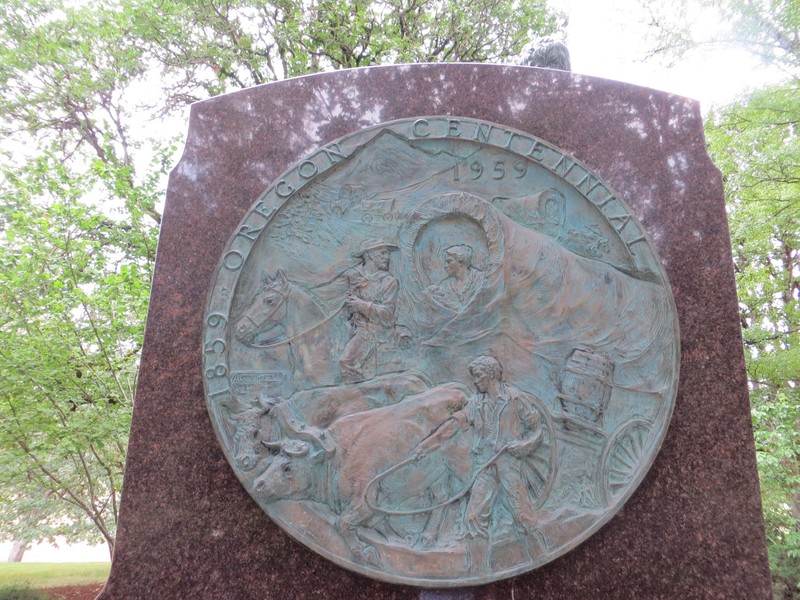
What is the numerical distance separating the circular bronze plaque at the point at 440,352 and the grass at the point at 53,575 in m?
7.79

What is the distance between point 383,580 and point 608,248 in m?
2.90

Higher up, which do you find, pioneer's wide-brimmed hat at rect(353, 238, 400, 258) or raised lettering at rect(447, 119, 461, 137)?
raised lettering at rect(447, 119, 461, 137)

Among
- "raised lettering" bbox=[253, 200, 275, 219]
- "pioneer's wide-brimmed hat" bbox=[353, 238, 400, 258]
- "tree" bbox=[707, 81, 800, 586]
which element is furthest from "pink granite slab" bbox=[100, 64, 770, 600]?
"tree" bbox=[707, 81, 800, 586]

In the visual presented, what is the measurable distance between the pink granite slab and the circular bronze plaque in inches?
9.9

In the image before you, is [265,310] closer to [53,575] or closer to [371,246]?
[371,246]

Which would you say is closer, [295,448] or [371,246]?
[295,448]

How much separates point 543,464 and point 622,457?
571mm

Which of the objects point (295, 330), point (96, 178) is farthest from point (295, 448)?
point (96, 178)

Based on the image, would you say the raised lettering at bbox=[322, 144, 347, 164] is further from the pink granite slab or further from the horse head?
the horse head

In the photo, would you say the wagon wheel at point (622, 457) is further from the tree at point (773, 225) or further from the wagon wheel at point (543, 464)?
the tree at point (773, 225)

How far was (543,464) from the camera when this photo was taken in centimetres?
338

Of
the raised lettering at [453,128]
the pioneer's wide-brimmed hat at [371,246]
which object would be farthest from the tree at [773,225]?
the pioneer's wide-brimmed hat at [371,246]

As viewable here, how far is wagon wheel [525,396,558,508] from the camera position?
3.33 meters

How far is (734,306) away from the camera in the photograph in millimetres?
3787
